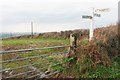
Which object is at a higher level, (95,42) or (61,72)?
(95,42)

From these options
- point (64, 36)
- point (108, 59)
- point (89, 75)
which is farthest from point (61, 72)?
point (64, 36)

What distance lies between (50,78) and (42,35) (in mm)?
14962

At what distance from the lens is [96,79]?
914cm

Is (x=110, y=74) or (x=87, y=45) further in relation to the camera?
(x=87, y=45)

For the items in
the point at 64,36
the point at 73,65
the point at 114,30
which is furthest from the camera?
the point at 64,36

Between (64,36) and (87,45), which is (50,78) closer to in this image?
(87,45)

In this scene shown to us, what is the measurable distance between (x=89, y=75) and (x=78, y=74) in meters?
0.37

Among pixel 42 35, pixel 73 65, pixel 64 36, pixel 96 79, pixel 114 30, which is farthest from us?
pixel 42 35

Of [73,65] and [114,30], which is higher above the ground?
[114,30]

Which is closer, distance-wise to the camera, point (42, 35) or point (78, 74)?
point (78, 74)

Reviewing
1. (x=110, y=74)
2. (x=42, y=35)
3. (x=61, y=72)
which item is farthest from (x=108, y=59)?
(x=42, y=35)

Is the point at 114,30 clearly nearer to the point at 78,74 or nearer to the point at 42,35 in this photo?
the point at 78,74

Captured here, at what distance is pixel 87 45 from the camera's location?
402 inches

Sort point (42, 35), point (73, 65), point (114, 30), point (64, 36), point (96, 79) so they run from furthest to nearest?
1. point (42, 35)
2. point (64, 36)
3. point (114, 30)
4. point (73, 65)
5. point (96, 79)
